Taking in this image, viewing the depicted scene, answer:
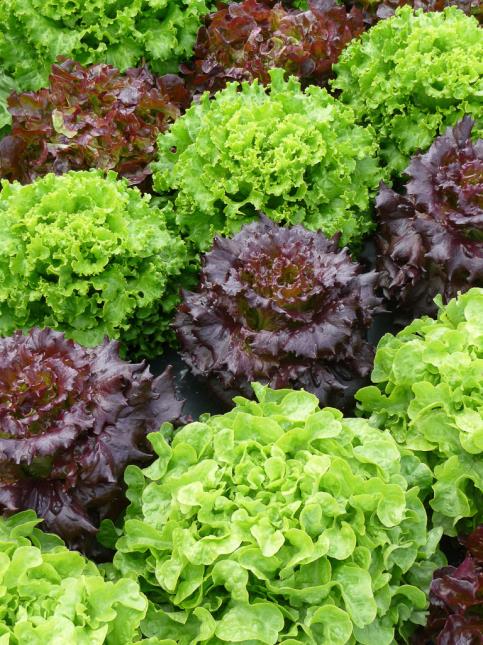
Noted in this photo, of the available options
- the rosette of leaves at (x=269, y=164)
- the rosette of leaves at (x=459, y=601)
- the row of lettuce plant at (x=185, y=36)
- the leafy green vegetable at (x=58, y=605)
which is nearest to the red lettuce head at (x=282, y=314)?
the rosette of leaves at (x=269, y=164)

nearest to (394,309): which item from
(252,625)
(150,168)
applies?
(150,168)

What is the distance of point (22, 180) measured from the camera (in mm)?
4652

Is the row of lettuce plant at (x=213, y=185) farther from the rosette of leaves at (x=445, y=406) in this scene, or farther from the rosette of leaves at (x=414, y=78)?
the rosette of leaves at (x=445, y=406)

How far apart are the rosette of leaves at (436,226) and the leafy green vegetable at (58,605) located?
7.32ft

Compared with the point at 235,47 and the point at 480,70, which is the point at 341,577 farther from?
the point at 235,47

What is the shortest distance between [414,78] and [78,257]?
2.16 metres

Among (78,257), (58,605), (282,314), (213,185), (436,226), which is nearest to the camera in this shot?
(58,605)

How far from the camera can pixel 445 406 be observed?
3.25m

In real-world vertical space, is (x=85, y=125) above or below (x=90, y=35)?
below

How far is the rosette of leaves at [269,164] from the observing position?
4.09 m

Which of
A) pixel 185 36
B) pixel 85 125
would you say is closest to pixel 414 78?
pixel 185 36

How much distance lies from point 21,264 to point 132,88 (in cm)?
147

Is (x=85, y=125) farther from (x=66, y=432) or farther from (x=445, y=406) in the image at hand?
(x=445, y=406)

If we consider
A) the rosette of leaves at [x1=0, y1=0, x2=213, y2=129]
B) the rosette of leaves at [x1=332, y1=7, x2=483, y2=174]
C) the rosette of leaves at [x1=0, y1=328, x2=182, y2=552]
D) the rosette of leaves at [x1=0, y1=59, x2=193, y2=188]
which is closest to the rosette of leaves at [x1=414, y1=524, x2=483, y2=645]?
the rosette of leaves at [x1=0, y1=328, x2=182, y2=552]
